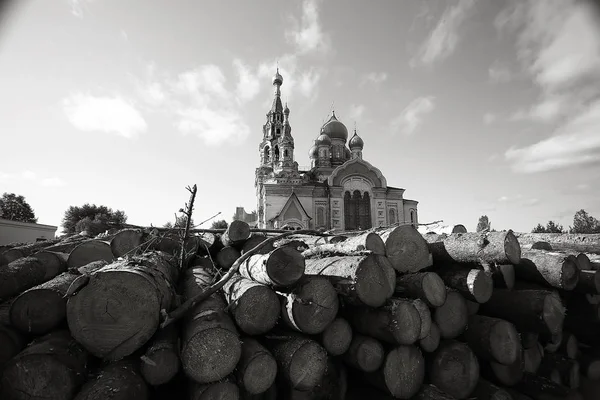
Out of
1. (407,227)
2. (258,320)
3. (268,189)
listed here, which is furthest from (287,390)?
(268,189)

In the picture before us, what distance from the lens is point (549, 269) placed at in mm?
3867

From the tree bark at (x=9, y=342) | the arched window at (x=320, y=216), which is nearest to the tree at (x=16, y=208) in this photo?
the arched window at (x=320, y=216)

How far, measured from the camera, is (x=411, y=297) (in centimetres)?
334

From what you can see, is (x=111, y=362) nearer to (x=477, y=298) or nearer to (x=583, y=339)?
(x=477, y=298)

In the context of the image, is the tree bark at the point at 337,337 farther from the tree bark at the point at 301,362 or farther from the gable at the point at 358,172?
the gable at the point at 358,172

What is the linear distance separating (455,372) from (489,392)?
40cm

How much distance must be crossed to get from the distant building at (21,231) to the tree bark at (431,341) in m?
20.8

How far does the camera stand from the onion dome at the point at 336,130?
124 ft

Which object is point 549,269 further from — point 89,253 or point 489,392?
point 89,253

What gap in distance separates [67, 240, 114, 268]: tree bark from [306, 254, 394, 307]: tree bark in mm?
3830

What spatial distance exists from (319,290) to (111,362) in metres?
1.83

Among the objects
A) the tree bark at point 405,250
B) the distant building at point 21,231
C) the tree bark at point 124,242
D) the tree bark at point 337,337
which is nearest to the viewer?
the tree bark at point 337,337

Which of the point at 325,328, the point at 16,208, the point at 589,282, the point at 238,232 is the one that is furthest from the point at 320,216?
the point at 16,208

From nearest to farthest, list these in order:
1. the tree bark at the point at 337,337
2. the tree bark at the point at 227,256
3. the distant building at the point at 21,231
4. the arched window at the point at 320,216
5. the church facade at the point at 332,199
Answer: the tree bark at the point at 337,337 → the tree bark at the point at 227,256 → the distant building at the point at 21,231 → the church facade at the point at 332,199 → the arched window at the point at 320,216
